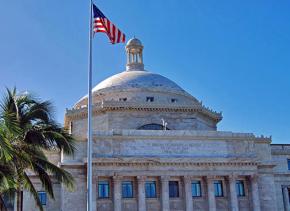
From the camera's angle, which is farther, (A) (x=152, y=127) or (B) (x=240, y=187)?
(A) (x=152, y=127)

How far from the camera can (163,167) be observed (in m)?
40.3

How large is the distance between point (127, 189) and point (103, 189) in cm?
203

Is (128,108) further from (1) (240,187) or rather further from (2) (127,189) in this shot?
(1) (240,187)

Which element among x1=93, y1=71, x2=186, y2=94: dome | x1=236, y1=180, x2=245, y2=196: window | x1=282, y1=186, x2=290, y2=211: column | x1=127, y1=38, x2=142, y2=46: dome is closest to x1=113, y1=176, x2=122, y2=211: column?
x1=236, y1=180, x2=245, y2=196: window

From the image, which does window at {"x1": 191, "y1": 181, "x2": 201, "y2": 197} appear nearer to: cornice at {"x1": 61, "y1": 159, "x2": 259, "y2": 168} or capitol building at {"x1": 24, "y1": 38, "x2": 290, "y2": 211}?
capitol building at {"x1": 24, "y1": 38, "x2": 290, "y2": 211}

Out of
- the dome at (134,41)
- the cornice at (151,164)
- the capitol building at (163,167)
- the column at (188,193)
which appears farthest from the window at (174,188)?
the dome at (134,41)

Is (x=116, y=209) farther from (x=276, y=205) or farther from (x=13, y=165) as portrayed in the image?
(x=13, y=165)

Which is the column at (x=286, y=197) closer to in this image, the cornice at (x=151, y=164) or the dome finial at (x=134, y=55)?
the cornice at (x=151, y=164)

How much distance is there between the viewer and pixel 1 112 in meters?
18.1

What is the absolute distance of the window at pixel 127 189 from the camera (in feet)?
132

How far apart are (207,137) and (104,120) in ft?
33.5

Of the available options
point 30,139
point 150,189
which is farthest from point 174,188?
point 30,139

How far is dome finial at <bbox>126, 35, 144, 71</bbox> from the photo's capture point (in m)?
56.8

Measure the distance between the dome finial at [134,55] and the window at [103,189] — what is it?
20219mm
